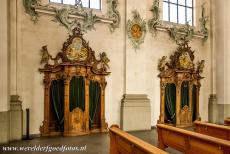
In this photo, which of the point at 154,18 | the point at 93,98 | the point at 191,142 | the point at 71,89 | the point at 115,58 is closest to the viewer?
the point at 191,142

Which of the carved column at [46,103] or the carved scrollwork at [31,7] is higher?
the carved scrollwork at [31,7]

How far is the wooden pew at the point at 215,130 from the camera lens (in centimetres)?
573

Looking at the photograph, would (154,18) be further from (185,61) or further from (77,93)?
(77,93)

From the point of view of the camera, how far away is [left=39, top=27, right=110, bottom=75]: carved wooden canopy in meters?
8.54

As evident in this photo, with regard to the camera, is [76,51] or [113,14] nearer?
[76,51]

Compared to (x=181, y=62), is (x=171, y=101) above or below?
below

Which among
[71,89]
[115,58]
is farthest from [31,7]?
[115,58]

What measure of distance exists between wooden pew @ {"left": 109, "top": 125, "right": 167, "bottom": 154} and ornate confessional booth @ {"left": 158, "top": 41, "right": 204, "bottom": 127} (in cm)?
567

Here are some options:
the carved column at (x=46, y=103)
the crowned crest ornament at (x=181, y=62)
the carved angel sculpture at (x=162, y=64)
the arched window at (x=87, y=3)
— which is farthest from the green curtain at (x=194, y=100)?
the carved column at (x=46, y=103)

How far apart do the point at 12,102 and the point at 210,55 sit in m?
8.65

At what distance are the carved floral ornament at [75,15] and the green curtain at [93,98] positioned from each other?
1939 mm

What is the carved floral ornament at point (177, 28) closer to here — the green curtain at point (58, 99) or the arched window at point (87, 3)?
the arched window at point (87, 3)

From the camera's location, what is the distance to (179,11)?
11.7 metres

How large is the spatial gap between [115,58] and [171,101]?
2.96 meters
